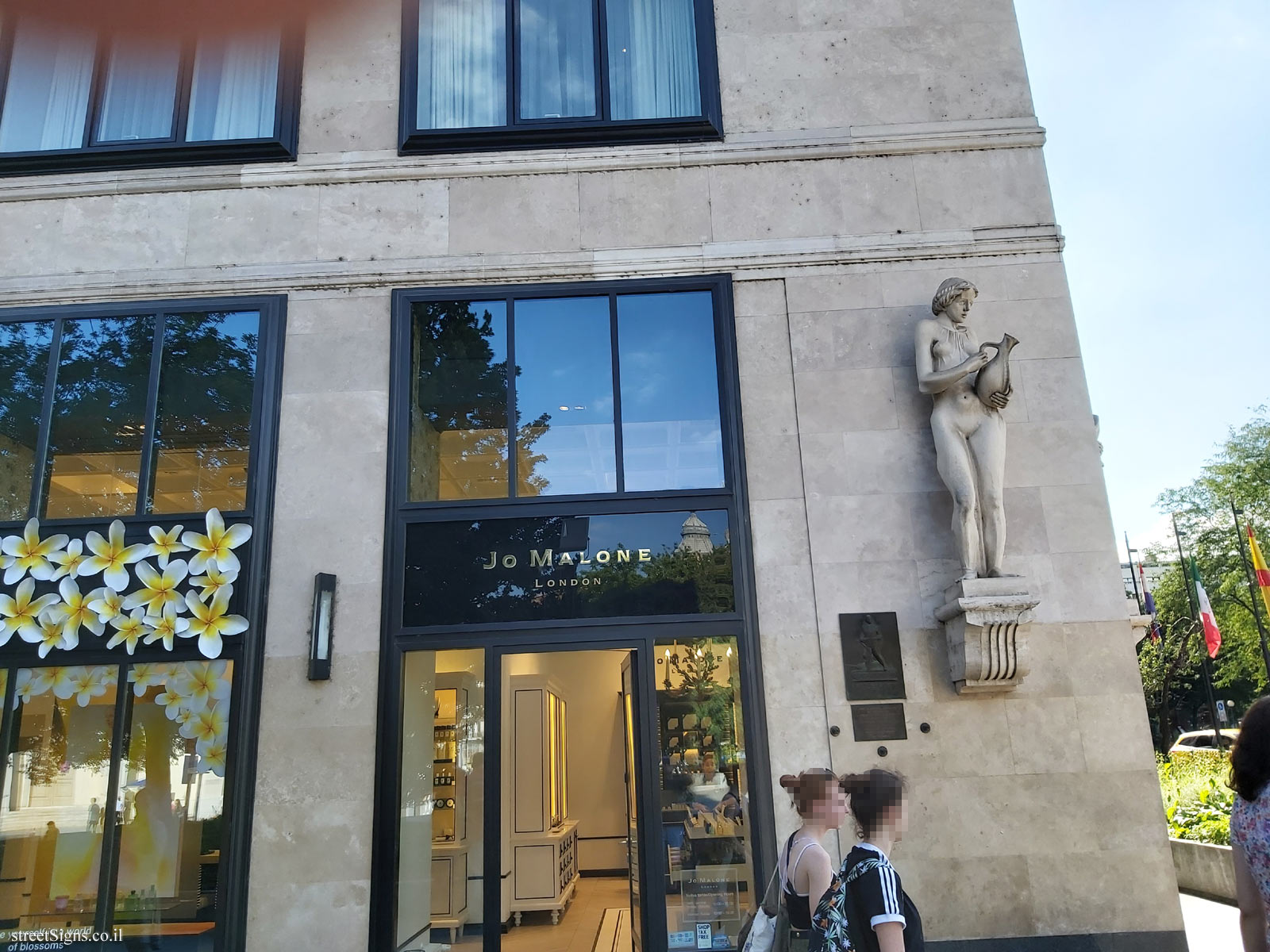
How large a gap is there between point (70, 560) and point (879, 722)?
7.44 meters

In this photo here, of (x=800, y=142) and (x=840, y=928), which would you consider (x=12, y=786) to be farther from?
(x=800, y=142)

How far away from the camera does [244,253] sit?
30.8 ft

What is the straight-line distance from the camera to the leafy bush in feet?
36.2

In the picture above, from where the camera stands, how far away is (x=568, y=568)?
845cm

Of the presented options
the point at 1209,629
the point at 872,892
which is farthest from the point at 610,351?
the point at 1209,629

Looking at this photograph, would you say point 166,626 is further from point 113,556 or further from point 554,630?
point 554,630

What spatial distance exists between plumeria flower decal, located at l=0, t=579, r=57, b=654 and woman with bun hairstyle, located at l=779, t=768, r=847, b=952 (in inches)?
282

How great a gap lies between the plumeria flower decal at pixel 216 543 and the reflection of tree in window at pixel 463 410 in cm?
163

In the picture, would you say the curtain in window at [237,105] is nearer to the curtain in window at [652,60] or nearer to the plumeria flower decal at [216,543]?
the curtain in window at [652,60]

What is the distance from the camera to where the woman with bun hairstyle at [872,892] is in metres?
3.68

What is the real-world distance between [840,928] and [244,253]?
27.6 feet


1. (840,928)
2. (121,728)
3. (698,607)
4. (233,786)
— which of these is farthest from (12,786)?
(840,928)

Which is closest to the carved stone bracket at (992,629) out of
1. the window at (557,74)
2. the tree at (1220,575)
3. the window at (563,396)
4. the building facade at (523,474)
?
the building facade at (523,474)

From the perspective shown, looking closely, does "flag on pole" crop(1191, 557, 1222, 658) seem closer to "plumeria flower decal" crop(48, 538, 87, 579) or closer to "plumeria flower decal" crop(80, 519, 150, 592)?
"plumeria flower decal" crop(80, 519, 150, 592)
